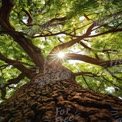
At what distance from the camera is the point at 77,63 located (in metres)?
8.74

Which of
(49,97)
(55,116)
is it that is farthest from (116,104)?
(49,97)

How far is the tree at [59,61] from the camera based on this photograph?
7.14 ft

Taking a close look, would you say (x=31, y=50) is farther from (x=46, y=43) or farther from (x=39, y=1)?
(x=46, y=43)

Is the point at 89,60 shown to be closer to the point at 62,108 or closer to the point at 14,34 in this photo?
the point at 14,34

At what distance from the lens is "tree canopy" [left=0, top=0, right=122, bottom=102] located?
174 inches

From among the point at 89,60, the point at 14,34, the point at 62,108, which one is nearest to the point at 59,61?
the point at 89,60

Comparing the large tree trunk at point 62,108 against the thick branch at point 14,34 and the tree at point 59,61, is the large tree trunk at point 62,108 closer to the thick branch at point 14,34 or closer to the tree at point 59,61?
the tree at point 59,61

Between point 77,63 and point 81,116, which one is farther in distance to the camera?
point 77,63

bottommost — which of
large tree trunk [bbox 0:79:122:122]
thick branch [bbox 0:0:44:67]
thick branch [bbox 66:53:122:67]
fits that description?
large tree trunk [bbox 0:79:122:122]

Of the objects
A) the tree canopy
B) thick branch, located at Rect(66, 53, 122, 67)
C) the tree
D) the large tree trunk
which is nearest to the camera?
the large tree trunk

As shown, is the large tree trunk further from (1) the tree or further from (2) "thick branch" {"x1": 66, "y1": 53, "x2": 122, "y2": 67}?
(2) "thick branch" {"x1": 66, "y1": 53, "x2": 122, "y2": 67}

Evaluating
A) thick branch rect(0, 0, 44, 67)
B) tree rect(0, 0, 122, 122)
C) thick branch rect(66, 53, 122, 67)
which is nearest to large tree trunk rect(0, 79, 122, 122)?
tree rect(0, 0, 122, 122)

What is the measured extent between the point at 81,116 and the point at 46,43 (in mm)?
6104

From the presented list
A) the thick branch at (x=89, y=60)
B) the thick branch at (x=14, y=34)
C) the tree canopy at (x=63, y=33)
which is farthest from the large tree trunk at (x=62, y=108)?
the thick branch at (x=89, y=60)
